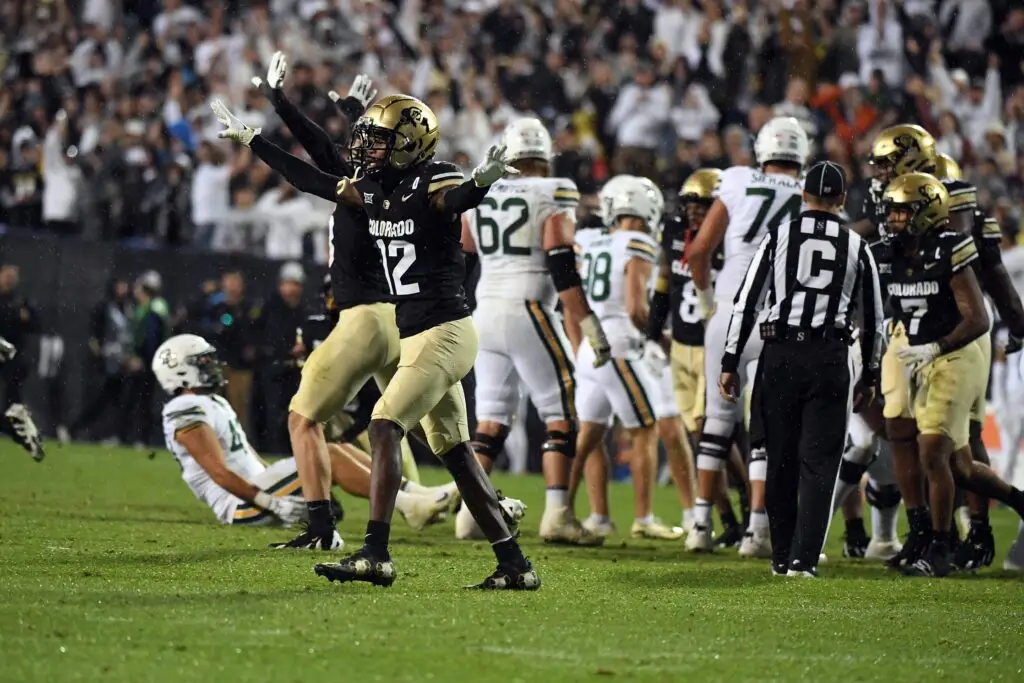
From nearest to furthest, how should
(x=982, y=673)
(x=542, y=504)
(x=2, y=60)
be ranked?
(x=982, y=673) < (x=542, y=504) < (x=2, y=60)

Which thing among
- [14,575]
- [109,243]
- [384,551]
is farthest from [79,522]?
[109,243]

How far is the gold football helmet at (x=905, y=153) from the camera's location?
998 cm

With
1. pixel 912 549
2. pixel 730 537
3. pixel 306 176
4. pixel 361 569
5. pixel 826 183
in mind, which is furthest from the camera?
pixel 730 537

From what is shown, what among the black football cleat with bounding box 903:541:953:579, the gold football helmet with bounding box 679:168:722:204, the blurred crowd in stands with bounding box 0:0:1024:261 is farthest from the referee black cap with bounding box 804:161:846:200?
the blurred crowd in stands with bounding box 0:0:1024:261

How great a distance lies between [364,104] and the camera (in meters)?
10.2

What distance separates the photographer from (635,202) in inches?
437

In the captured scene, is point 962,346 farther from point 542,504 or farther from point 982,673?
point 542,504

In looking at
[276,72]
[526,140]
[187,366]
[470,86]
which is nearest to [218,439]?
[187,366]

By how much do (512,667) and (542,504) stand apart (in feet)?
26.2

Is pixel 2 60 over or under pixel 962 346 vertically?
over

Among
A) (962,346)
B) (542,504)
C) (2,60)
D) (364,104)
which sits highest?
(2,60)

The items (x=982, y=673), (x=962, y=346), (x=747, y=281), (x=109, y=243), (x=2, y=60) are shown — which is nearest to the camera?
(x=982, y=673)

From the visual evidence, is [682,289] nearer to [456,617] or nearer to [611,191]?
[611,191]

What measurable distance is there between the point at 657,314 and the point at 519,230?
5.00 feet
